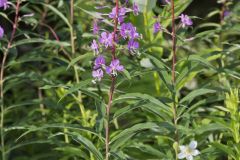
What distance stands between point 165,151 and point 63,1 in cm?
139

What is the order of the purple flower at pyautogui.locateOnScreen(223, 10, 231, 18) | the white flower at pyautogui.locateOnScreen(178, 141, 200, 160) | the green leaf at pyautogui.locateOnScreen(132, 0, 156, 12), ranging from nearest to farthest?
the white flower at pyautogui.locateOnScreen(178, 141, 200, 160) → the green leaf at pyautogui.locateOnScreen(132, 0, 156, 12) → the purple flower at pyautogui.locateOnScreen(223, 10, 231, 18)

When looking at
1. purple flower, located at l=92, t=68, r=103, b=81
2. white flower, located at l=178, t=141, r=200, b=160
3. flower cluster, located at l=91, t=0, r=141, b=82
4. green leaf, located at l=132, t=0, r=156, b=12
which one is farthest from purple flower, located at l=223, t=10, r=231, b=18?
purple flower, located at l=92, t=68, r=103, b=81

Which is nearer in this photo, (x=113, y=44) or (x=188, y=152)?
(x=113, y=44)

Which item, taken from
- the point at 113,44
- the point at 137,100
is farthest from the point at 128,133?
the point at 113,44

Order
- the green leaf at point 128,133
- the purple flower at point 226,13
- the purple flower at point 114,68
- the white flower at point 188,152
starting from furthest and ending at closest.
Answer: the purple flower at point 226,13
the white flower at point 188,152
the green leaf at point 128,133
the purple flower at point 114,68

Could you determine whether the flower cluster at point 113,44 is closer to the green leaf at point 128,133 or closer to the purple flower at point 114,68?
the purple flower at point 114,68

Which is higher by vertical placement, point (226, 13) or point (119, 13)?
point (119, 13)

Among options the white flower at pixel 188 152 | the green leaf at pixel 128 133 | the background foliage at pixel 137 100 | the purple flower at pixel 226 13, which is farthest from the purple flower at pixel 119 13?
the purple flower at pixel 226 13

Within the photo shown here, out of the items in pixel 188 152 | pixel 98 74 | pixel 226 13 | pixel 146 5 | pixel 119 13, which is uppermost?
pixel 119 13

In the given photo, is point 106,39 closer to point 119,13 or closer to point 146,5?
point 119,13

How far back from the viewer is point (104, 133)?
316 cm

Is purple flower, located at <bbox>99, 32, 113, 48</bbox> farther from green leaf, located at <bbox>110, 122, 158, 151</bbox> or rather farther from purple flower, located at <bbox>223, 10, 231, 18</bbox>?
purple flower, located at <bbox>223, 10, 231, 18</bbox>

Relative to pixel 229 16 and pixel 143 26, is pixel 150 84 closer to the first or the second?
pixel 143 26

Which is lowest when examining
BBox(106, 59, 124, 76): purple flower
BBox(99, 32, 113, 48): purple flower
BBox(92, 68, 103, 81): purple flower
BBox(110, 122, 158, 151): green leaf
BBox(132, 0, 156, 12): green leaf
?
BBox(110, 122, 158, 151): green leaf
